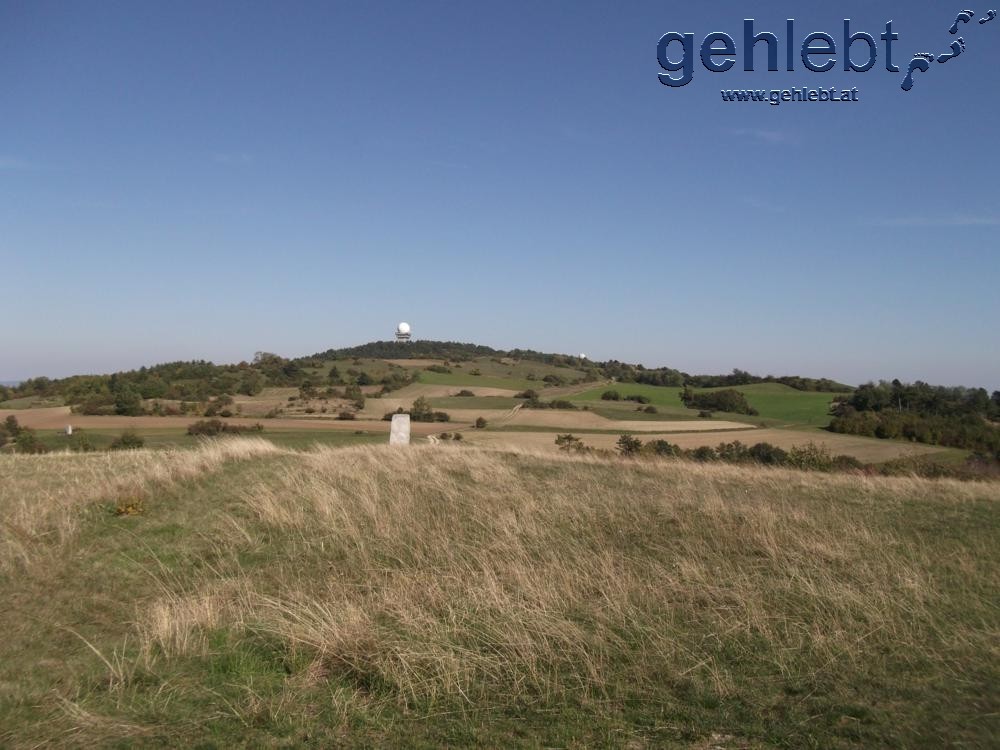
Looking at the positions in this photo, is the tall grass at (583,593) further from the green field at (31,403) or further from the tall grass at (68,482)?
the green field at (31,403)

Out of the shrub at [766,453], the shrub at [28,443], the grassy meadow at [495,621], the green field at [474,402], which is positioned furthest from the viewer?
the green field at [474,402]

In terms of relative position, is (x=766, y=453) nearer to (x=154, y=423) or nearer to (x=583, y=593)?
(x=583, y=593)

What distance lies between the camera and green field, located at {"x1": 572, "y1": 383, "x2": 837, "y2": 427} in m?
52.7

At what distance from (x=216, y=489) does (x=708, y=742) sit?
1133cm

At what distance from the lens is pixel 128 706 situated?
462 cm

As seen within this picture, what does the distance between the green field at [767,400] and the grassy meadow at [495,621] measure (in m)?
43.1

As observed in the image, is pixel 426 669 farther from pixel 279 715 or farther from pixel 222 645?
pixel 222 645

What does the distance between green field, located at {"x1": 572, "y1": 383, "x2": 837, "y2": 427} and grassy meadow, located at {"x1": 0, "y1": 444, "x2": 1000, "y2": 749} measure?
4312 cm

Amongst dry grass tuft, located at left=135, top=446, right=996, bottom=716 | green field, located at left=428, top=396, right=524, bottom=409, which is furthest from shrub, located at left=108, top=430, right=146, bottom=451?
green field, located at left=428, top=396, right=524, bottom=409

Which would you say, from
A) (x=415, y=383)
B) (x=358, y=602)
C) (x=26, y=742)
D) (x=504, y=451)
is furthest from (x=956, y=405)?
(x=26, y=742)

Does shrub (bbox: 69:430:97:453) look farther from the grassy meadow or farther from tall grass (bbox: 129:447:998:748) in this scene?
tall grass (bbox: 129:447:998:748)

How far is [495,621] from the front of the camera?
5770mm

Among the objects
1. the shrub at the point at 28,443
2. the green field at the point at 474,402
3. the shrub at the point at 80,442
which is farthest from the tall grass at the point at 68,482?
the green field at the point at 474,402

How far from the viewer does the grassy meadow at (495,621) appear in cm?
434
